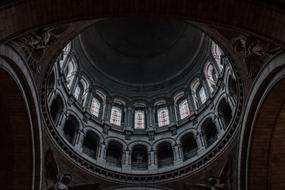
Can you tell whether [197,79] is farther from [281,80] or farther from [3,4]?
[3,4]

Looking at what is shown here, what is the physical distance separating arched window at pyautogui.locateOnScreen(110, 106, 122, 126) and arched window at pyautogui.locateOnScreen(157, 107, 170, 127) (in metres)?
3.00

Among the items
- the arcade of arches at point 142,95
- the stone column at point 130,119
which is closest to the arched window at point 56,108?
the arcade of arches at point 142,95

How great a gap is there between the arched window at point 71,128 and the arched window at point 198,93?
8.75 meters

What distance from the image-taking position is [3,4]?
10.5 m

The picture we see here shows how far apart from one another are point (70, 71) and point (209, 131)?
10.5 m

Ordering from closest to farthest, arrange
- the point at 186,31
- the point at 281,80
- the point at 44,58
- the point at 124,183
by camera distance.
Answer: the point at 281,80 → the point at 44,58 → the point at 124,183 → the point at 186,31

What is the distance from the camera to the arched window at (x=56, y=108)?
2319 cm

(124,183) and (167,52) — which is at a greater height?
(167,52)

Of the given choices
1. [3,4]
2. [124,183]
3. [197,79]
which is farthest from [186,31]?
[3,4]

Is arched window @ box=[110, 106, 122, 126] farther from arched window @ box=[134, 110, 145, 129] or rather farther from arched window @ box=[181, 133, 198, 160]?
arched window @ box=[181, 133, 198, 160]

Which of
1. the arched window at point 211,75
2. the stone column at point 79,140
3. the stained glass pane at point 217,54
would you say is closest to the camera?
the stone column at point 79,140

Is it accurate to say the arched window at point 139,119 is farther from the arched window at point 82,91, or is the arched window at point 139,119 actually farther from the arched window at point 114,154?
the arched window at point 82,91

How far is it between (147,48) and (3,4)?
2458cm

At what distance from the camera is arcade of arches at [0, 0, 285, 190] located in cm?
1162
